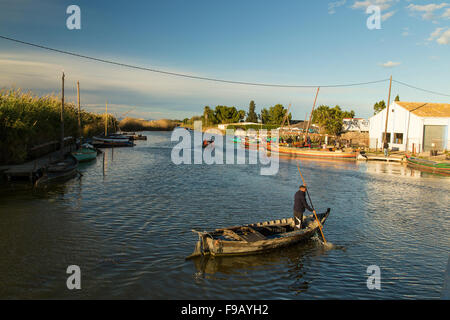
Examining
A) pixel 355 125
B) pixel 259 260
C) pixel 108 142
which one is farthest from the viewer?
pixel 355 125

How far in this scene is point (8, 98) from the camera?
2838 centimetres

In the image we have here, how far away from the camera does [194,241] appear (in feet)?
48.7

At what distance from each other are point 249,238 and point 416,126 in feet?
169

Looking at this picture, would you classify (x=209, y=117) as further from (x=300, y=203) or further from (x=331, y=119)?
(x=300, y=203)

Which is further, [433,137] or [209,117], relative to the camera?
[209,117]

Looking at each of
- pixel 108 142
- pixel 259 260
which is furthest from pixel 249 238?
pixel 108 142

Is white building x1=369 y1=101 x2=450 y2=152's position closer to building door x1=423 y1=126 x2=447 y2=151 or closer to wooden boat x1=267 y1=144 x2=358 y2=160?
building door x1=423 y1=126 x2=447 y2=151

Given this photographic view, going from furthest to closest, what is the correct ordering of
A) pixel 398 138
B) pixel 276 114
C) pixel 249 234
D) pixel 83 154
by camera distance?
pixel 276 114 → pixel 398 138 → pixel 83 154 → pixel 249 234

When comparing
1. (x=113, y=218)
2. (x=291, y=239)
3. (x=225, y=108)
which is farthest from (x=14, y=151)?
(x=225, y=108)

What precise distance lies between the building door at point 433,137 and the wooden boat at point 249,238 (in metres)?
48.1

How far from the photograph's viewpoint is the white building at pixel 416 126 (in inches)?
2045

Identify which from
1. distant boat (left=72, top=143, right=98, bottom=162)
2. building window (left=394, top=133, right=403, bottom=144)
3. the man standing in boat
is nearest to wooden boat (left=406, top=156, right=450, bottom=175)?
building window (left=394, top=133, right=403, bottom=144)

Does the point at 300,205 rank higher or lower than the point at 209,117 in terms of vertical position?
lower

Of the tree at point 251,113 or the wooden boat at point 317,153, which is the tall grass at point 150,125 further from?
the wooden boat at point 317,153
